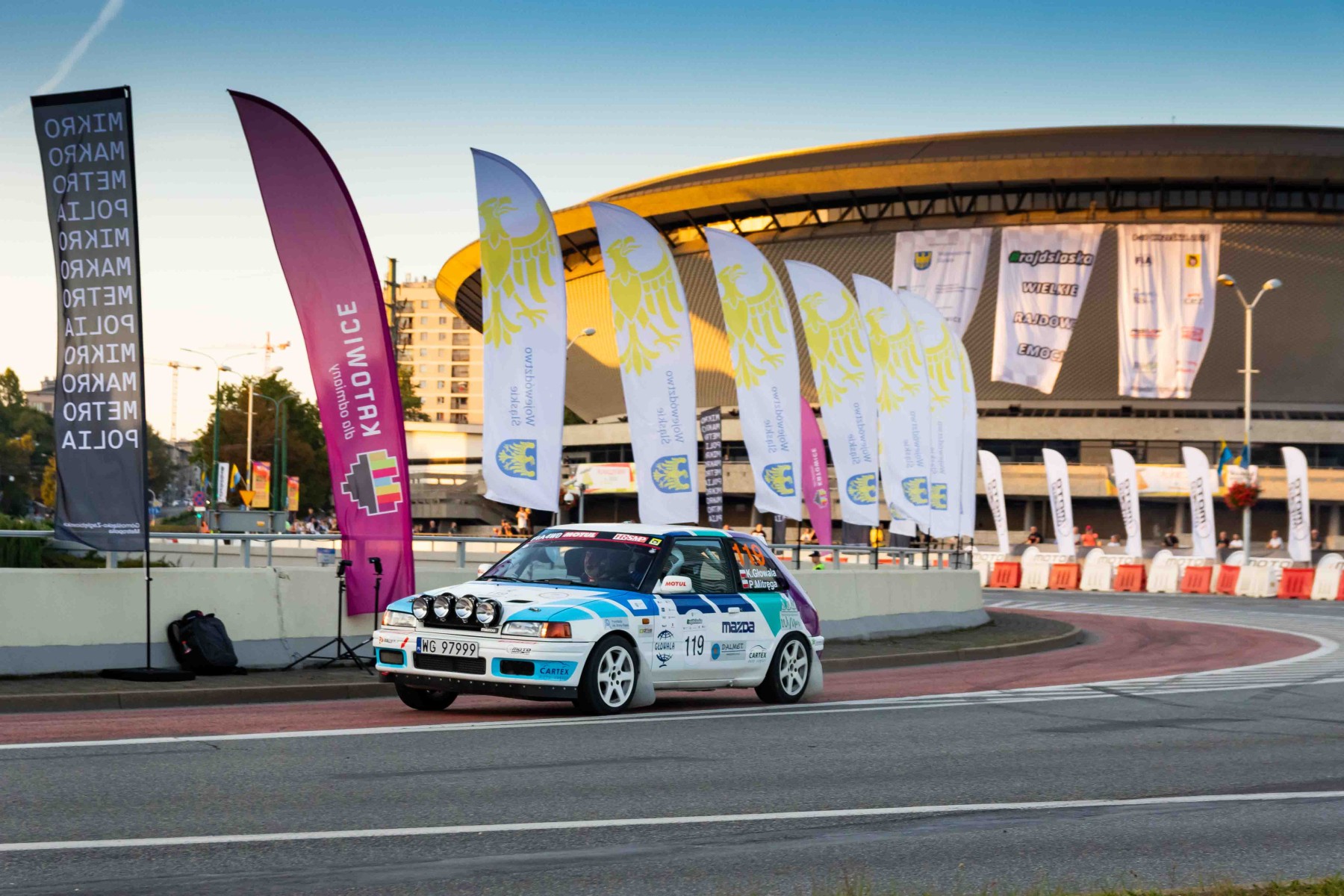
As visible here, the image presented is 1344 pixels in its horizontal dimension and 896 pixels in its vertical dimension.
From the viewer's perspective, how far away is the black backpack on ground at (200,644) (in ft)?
46.0

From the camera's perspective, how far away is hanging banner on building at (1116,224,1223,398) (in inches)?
2333

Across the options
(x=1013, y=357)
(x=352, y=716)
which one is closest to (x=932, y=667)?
(x=352, y=716)

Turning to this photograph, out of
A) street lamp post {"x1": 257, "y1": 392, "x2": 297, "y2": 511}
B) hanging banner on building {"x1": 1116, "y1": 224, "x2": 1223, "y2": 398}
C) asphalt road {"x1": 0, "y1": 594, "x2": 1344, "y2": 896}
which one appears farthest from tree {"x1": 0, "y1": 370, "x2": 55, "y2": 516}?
asphalt road {"x1": 0, "y1": 594, "x2": 1344, "y2": 896}

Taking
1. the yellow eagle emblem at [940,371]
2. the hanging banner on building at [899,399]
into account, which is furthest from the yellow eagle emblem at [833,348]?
the yellow eagle emblem at [940,371]

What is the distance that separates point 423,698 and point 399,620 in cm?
85

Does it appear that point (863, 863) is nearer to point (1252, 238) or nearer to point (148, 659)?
point (148, 659)

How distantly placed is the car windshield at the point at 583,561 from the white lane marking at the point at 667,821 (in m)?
4.92

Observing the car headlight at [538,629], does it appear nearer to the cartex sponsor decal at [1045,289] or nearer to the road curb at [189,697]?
the road curb at [189,697]

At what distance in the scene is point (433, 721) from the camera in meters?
11.8

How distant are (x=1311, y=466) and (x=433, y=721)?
3151 inches

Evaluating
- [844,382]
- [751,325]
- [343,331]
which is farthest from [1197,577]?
[343,331]

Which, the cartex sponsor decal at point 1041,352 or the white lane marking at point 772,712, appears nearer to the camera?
the white lane marking at point 772,712

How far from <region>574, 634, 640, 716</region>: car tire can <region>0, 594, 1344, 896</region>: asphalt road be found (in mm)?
257

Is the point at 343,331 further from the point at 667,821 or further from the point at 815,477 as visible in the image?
the point at 815,477
